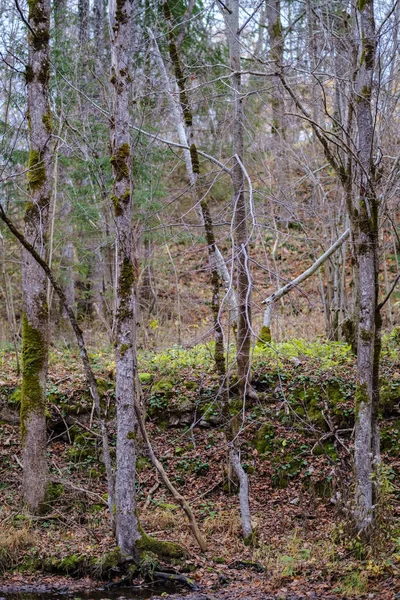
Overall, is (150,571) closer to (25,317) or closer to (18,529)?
(18,529)

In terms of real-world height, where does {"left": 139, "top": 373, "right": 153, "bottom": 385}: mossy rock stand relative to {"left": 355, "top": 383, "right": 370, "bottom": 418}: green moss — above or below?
below

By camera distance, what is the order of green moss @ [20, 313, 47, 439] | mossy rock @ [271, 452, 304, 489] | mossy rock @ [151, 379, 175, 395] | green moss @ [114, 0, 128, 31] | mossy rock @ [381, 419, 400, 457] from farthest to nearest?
mossy rock @ [151, 379, 175, 395]
mossy rock @ [271, 452, 304, 489]
mossy rock @ [381, 419, 400, 457]
green moss @ [20, 313, 47, 439]
green moss @ [114, 0, 128, 31]

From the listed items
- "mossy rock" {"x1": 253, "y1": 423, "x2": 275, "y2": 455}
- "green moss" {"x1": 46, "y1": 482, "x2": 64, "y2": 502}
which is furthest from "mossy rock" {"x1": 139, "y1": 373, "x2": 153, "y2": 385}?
"green moss" {"x1": 46, "y1": 482, "x2": 64, "y2": 502}

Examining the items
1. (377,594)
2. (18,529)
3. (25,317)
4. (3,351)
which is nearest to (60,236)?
(3,351)

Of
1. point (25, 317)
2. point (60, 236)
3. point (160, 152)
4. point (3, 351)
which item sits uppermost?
point (160, 152)

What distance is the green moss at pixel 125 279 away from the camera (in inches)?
261

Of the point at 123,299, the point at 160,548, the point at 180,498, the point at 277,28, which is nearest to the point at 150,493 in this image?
the point at 180,498

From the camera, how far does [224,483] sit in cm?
861

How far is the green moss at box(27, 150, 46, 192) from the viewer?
317 inches

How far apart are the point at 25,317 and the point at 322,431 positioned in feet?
15.6

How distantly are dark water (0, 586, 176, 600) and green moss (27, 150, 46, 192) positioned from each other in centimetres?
517

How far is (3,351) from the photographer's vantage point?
1199cm

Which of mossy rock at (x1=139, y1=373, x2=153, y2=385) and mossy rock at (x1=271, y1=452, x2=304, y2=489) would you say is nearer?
mossy rock at (x1=271, y1=452, x2=304, y2=489)

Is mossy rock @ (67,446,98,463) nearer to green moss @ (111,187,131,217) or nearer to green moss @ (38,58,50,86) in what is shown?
green moss @ (111,187,131,217)
